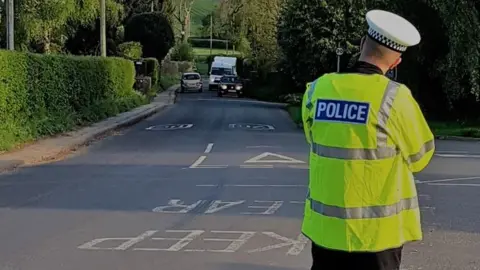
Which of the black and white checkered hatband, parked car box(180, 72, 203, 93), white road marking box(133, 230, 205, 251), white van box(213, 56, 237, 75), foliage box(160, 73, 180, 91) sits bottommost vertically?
foliage box(160, 73, 180, 91)

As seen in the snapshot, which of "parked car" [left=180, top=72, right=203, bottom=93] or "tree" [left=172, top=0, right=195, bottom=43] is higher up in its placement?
"tree" [left=172, top=0, right=195, bottom=43]

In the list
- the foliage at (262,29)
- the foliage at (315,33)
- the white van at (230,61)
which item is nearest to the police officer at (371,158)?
the foliage at (315,33)

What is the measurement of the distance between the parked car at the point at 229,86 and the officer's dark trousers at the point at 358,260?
55867 millimetres

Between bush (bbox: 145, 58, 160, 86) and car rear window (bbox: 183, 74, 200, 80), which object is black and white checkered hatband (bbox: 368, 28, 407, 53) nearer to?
bush (bbox: 145, 58, 160, 86)

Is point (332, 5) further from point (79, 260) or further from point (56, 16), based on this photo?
point (79, 260)

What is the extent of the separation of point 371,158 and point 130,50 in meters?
54.4

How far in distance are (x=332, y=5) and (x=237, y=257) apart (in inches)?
1521

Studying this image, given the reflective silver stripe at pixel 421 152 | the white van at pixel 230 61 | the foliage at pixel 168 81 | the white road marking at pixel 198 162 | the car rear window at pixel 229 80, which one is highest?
the reflective silver stripe at pixel 421 152

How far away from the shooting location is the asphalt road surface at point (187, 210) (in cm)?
810

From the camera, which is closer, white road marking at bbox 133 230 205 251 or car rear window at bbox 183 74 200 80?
white road marking at bbox 133 230 205 251

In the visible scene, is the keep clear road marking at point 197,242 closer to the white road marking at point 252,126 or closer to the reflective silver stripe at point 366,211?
the reflective silver stripe at point 366,211

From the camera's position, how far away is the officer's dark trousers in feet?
12.8

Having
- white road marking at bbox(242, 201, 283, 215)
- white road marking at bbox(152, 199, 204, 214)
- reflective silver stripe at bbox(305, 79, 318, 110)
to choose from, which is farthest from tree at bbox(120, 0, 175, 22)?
reflective silver stripe at bbox(305, 79, 318, 110)

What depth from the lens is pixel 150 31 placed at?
203 feet
